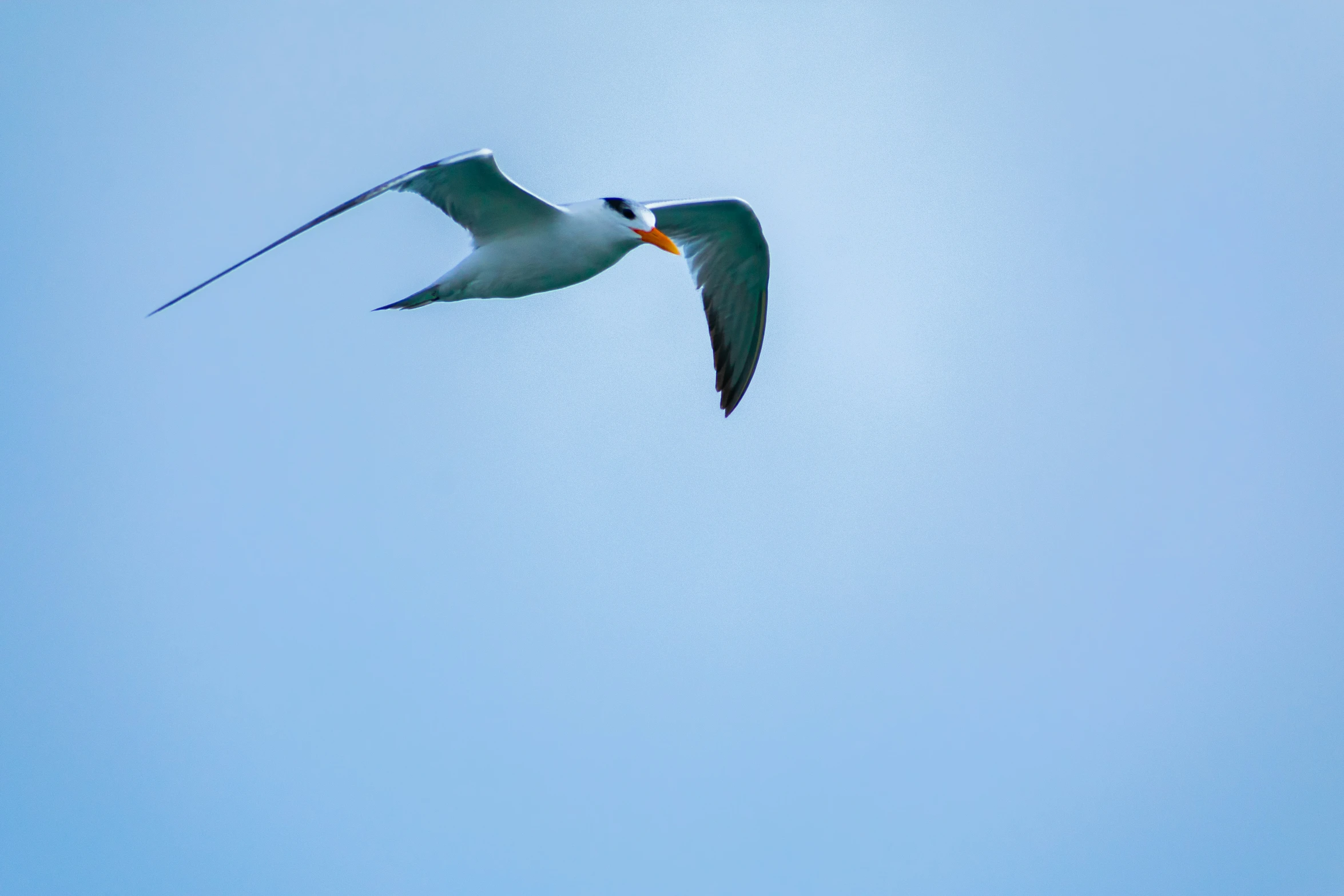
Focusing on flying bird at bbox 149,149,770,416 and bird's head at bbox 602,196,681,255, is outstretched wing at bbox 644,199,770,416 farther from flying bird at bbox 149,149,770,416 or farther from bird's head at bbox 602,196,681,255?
bird's head at bbox 602,196,681,255

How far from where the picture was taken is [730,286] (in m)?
10.7

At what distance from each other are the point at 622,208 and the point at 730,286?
2.31 m

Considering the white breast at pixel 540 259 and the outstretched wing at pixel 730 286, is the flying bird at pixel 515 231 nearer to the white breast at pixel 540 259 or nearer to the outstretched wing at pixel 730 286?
the white breast at pixel 540 259

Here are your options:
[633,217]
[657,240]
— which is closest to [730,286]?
[657,240]

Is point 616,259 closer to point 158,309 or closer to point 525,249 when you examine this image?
point 525,249

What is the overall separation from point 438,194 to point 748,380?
3.37 meters

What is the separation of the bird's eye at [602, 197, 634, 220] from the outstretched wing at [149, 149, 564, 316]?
39 cm

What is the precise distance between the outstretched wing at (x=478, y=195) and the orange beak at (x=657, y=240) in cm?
63

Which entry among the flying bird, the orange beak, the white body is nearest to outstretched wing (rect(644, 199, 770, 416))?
the flying bird

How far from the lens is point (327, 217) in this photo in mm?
6961

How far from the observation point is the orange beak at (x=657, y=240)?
28.8 ft

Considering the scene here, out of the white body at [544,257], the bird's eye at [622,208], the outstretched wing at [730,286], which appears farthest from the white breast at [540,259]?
the outstretched wing at [730,286]

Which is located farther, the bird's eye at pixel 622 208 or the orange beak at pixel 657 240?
the orange beak at pixel 657 240

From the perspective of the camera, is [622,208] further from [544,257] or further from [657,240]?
[544,257]
